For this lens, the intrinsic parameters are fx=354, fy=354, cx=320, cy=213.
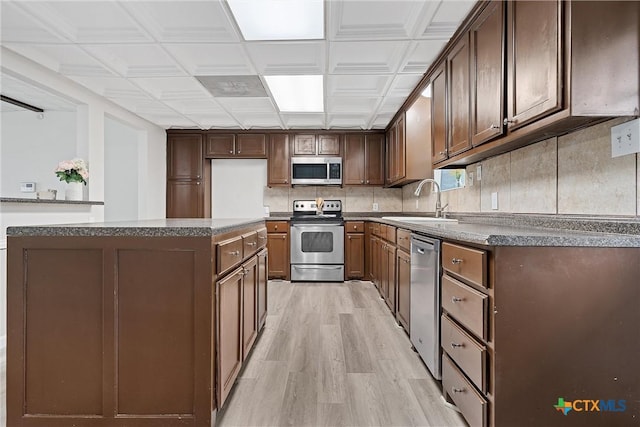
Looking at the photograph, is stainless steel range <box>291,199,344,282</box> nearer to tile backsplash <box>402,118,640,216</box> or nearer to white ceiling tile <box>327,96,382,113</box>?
white ceiling tile <box>327,96,382,113</box>

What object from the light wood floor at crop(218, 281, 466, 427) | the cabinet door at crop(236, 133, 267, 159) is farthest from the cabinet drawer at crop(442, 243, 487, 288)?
the cabinet door at crop(236, 133, 267, 159)

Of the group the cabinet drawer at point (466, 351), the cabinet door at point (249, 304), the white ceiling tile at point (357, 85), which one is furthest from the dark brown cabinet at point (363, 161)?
the cabinet drawer at point (466, 351)

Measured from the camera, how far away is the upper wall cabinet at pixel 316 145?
5.27 m

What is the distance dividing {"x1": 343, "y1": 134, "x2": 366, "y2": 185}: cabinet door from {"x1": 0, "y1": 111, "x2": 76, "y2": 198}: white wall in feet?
12.4

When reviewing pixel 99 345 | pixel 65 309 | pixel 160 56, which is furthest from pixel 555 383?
pixel 160 56

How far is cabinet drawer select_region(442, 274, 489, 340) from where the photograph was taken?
1338mm

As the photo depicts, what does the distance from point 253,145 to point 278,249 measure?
5.32 feet

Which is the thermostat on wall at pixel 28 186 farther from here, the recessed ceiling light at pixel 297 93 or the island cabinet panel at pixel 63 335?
the island cabinet panel at pixel 63 335

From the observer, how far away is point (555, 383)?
1253 mm

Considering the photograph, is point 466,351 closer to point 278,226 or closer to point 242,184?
point 278,226

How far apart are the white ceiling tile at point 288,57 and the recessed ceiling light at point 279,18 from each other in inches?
4.7

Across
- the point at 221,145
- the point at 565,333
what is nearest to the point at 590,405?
the point at 565,333

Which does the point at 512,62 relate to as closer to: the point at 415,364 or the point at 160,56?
the point at 415,364

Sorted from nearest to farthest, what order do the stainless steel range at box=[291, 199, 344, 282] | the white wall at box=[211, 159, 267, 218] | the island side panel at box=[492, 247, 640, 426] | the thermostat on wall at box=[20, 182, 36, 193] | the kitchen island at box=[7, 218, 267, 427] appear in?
the island side panel at box=[492, 247, 640, 426], the kitchen island at box=[7, 218, 267, 427], the thermostat on wall at box=[20, 182, 36, 193], the stainless steel range at box=[291, 199, 344, 282], the white wall at box=[211, 159, 267, 218]
